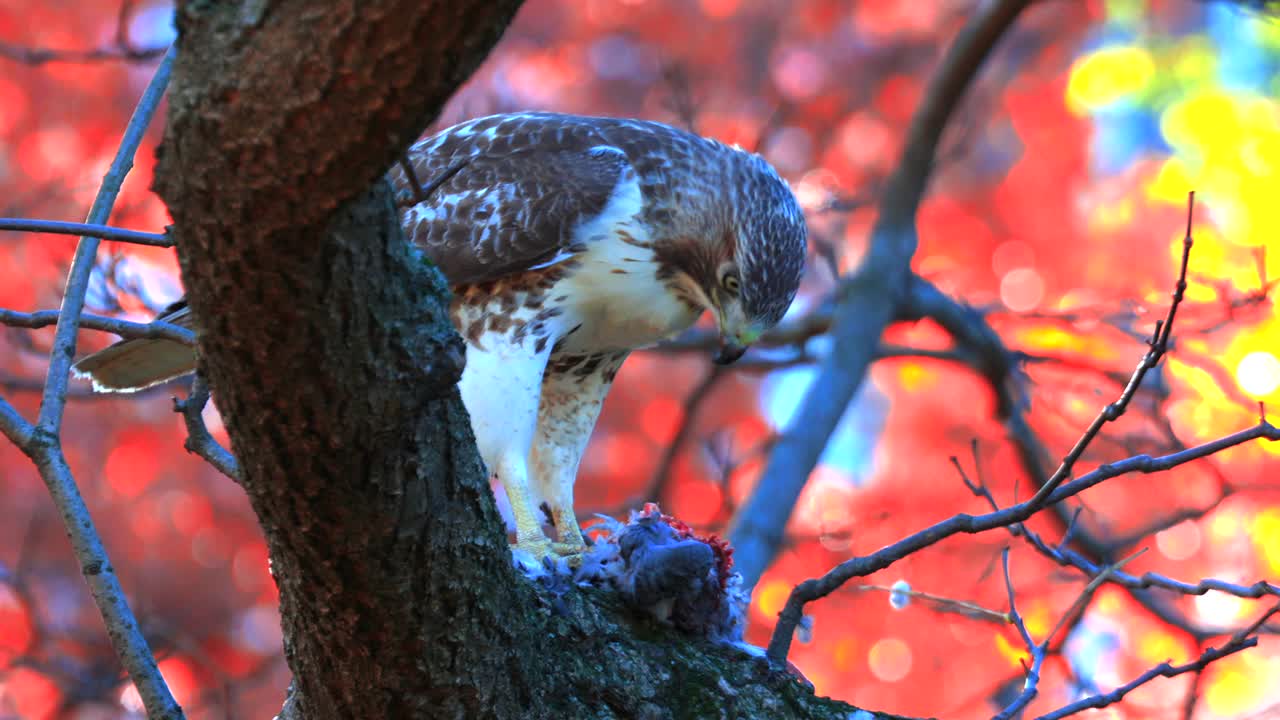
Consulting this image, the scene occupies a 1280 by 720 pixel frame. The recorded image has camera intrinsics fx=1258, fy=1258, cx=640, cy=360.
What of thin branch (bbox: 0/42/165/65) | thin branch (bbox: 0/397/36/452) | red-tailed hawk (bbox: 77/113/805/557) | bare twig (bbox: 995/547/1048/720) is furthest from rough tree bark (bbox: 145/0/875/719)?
thin branch (bbox: 0/42/165/65)

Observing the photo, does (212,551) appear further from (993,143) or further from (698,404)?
(993,143)

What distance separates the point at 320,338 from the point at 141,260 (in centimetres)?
386

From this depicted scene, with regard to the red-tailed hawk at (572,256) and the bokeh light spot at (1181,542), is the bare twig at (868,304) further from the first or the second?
the bokeh light spot at (1181,542)

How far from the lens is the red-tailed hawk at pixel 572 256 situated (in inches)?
124

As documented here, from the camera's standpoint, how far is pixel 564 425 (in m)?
3.62

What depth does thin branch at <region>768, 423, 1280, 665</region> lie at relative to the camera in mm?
1903

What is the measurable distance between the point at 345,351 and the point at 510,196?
1733mm

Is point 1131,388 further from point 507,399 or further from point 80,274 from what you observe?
point 80,274

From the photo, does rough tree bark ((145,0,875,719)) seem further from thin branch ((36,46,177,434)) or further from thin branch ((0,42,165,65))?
thin branch ((0,42,165,65))

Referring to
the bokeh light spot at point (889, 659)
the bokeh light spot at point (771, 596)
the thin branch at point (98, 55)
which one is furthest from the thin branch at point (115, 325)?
the bokeh light spot at point (889, 659)

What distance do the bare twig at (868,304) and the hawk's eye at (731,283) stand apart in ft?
5.63

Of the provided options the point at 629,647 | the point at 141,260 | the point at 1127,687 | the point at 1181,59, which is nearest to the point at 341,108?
the point at 629,647

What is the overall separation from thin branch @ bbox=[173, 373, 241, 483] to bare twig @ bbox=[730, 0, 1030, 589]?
9.30 ft

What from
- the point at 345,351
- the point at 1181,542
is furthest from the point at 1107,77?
the point at 345,351
